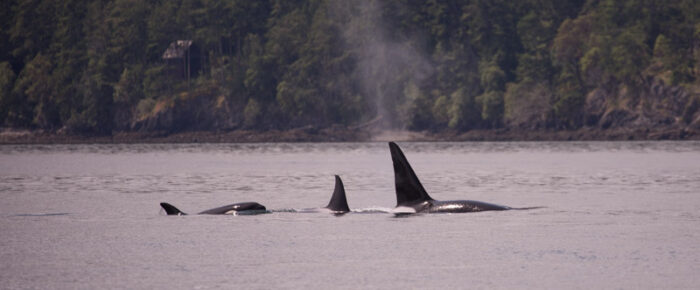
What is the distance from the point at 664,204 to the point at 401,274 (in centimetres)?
1964

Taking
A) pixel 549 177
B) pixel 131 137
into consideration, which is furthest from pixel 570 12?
pixel 549 177

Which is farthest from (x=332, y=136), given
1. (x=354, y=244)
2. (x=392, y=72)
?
(x=354, y=244)

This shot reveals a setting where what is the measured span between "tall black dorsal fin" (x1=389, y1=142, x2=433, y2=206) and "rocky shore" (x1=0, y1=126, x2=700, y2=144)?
129309mm

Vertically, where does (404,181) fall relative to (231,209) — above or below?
above

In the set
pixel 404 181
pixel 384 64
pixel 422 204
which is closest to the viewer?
pixel 404 181

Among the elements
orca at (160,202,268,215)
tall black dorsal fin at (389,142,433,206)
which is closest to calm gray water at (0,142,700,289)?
orca at (160,202,268,215)

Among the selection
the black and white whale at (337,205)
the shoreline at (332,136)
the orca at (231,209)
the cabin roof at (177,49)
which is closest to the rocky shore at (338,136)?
the shoreline at (332,136)

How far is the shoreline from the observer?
16012cm

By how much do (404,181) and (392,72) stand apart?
15270cm

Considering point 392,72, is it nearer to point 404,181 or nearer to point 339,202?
point 339,202

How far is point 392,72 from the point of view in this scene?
602 feet

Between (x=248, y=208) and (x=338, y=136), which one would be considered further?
(x=338, y=136)

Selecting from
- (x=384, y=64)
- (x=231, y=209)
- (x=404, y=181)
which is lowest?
(x=231, y=209)

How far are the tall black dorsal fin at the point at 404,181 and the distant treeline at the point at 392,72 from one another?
129328 mm
